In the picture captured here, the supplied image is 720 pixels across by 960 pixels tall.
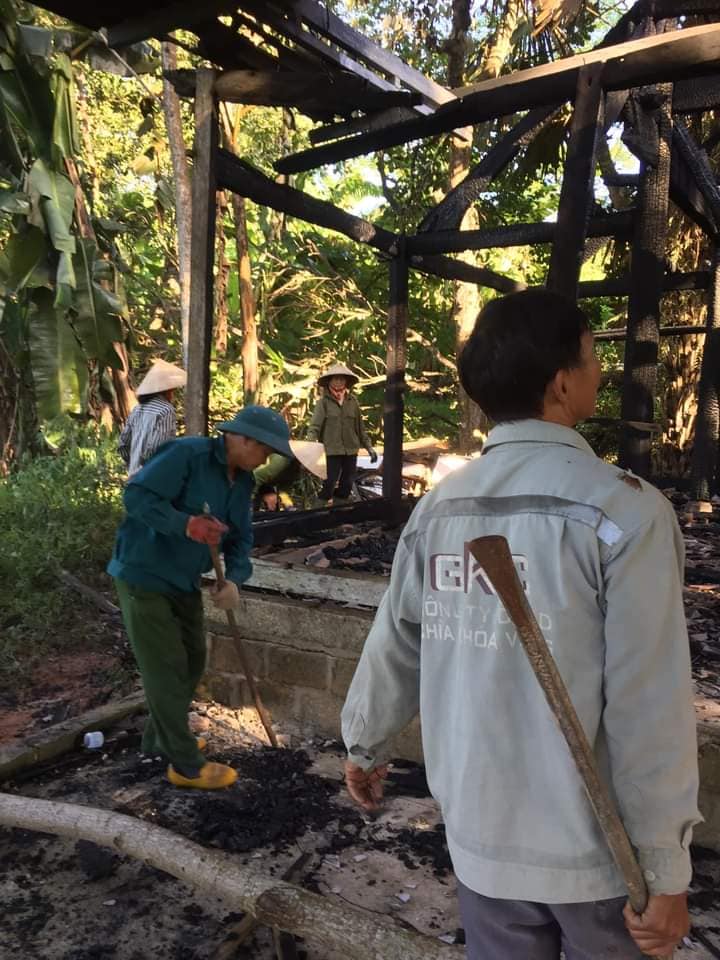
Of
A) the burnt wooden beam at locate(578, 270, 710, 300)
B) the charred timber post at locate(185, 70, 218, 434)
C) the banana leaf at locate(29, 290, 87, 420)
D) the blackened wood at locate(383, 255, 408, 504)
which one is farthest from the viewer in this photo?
the burnt wooden beam at locate(578, 270, 710, 300)

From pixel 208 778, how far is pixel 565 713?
9.75 feet

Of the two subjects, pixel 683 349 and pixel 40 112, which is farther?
pixel 683 349

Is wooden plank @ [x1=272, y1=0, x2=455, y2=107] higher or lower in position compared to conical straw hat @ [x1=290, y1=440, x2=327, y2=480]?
higher

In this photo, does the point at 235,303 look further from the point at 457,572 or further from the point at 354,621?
the point at 457,572

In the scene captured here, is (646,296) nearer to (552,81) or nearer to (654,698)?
(552,81)

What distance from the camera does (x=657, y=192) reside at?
5348 mm

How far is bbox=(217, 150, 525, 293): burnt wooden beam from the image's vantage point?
4.83 meters

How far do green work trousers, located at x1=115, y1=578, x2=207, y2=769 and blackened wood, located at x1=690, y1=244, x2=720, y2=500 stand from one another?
5033 millimetres

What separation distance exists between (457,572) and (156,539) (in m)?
2.42

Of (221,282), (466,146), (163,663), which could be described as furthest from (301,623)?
(221,282)

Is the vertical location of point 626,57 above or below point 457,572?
above

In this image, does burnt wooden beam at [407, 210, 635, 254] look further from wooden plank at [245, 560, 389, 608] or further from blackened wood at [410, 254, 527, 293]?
wooden plank at [245, 560, 389, 608]

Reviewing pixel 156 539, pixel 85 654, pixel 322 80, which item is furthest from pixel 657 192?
pixel 85 654

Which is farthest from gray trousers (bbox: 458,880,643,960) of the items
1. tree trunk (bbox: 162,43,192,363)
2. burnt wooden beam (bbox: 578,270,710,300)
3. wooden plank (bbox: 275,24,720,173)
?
tree trunk (bbox: 162,43,192,363)
